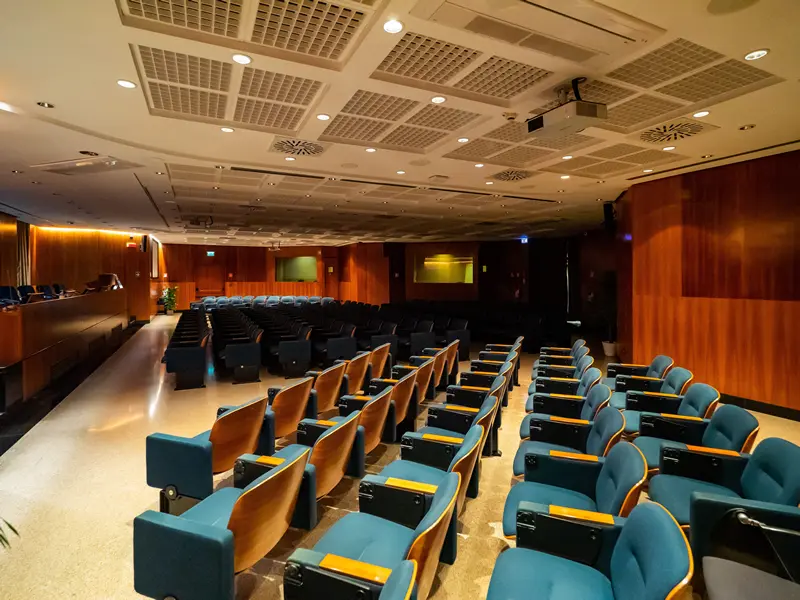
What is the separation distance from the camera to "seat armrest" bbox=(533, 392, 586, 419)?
4070mm

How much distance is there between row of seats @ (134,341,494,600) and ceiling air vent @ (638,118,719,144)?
3570 millimetres

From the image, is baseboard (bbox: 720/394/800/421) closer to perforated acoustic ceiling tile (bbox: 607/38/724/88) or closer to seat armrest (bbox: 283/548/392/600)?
Result: perforated acoustic ceiling tile (bbox: 607/38/724/88)

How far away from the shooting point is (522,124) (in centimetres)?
493

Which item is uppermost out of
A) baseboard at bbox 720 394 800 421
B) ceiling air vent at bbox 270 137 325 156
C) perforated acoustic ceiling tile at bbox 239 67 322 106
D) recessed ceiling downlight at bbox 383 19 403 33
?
ceiling air vent at bbox 270 137 325 156

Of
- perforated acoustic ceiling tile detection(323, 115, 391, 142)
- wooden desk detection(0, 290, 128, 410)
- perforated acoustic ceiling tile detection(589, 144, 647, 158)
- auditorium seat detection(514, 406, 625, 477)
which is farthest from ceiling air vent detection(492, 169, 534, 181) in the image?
wooden desk detection(0, 290, 128, 410)

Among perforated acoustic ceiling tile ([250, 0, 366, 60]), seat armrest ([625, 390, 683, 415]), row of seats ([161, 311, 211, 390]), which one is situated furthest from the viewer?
row of seats ([161, 311, 211, 390])

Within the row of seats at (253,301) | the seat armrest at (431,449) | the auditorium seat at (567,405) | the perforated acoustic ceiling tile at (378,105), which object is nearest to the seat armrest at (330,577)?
the seat armrest at (431,449)

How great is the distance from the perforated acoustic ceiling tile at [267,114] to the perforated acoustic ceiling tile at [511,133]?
2.28m

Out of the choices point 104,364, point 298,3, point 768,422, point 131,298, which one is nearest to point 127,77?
point 298,3

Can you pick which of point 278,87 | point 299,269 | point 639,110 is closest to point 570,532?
point 278,87

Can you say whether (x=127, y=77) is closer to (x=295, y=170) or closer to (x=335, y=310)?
(x=295, y=170)

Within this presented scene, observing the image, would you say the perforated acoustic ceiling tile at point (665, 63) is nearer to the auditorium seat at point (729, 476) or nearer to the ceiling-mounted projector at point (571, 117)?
the ceiling-mounted projector at point (571, 117)

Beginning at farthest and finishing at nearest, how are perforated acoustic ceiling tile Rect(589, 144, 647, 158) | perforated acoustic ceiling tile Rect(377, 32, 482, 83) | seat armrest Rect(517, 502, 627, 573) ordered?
perforated acoustic ceiling tile Rect(589, 144, 647, 158), perforated acoustic ceiling tile Rect(377, 32, 482, 83), seat armrest Rect(517, 502, 627, 573)

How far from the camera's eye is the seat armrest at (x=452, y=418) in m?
3.68
